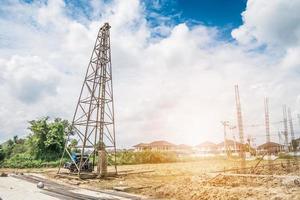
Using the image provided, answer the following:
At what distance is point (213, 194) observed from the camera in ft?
41.6

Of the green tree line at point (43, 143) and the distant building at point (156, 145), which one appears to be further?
the distant building at point (156, 145)

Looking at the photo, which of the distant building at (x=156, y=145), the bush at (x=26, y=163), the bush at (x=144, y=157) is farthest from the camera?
the distant building at (x=156, y=145)

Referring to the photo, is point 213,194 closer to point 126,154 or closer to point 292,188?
point 292,188

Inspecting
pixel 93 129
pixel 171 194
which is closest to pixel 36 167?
pixel 93 129

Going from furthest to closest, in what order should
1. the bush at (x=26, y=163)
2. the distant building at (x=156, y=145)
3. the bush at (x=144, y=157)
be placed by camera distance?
1. the distant building at (x=156, y=145)
2. the bush at (x=144, y=157)
3. the bush at (x=26, y=163)

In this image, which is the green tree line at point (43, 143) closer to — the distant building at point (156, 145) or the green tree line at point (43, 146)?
the green tree line at point (43, 146)

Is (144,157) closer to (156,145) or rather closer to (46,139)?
(46,139)

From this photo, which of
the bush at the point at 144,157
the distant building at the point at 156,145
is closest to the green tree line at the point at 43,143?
the bush at the point at 144,157

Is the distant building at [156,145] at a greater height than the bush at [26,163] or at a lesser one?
greater

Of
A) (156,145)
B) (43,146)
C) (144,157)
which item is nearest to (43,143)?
(43,146)

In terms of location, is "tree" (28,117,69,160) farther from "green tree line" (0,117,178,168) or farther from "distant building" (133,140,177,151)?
"distant building" (133,140,177,151)

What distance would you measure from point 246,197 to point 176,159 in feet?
143

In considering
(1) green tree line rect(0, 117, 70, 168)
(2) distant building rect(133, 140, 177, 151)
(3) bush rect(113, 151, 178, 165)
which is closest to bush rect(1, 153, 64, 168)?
(1) green tree line rect(0, 117, 70, 168)

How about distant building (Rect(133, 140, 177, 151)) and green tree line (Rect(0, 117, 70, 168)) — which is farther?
distant building (Rect(133, 140, 177, 151))
